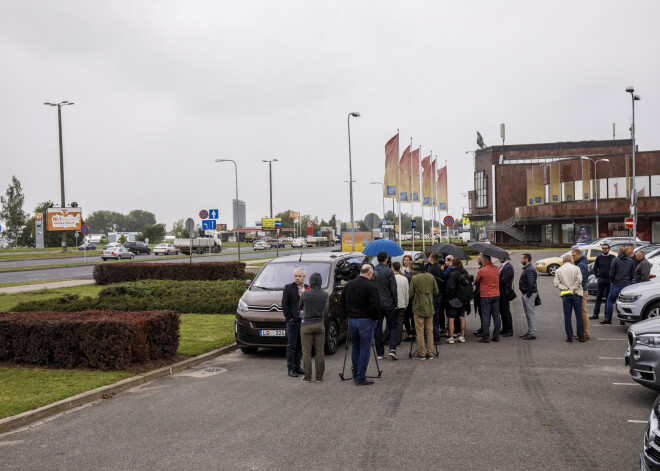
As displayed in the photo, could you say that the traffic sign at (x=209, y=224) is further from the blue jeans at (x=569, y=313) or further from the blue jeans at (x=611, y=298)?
the blue jeans at (x=569, y=313)

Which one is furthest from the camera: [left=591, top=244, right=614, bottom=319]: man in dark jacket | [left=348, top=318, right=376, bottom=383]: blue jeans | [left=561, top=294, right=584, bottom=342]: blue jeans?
[left=591, top=244, right=614, bottom=319]: man in dark jacket

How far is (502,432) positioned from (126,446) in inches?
152

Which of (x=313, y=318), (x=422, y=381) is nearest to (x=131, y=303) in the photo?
(x=313, y=318)

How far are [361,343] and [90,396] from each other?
3.78 metres

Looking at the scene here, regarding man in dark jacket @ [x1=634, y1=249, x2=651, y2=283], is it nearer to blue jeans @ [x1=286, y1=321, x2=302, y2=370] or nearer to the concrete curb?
blue jeans @ [x1=286, y1=321, x2=302, y2=370]

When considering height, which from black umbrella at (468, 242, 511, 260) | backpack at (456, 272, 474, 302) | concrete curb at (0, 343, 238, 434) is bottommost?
concrete curb at (0, 343, 238, 434)

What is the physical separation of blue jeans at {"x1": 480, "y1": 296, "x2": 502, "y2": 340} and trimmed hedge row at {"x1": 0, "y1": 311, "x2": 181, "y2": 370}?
6.36 meters

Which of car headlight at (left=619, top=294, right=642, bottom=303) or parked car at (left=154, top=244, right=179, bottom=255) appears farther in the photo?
parked car at (left=154, top=244, right=179, bottom=255)

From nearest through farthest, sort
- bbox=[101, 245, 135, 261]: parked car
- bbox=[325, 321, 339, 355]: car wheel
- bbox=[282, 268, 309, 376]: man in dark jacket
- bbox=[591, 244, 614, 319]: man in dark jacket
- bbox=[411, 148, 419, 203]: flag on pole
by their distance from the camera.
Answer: bbox=[282, 268, 309, 376]: man in dark jacket → bbox=[325, 321, 339, 355]: car wheel → bbox=[591, 244, 614, 319]: man in dark jacket → bbox=[411, 148, 419, 203]: flag on pole → bbox=[101, 245, 135, 261]: parked car

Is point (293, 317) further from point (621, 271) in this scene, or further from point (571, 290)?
point (621, 271)

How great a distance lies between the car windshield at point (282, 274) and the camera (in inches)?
459

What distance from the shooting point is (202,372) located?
984 cm

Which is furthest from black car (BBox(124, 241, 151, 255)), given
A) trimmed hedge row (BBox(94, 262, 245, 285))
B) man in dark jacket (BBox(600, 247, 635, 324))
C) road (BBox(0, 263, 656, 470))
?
road (BBox(0, 263, 656, 470))

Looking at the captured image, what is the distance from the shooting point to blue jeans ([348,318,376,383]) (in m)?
8.59
